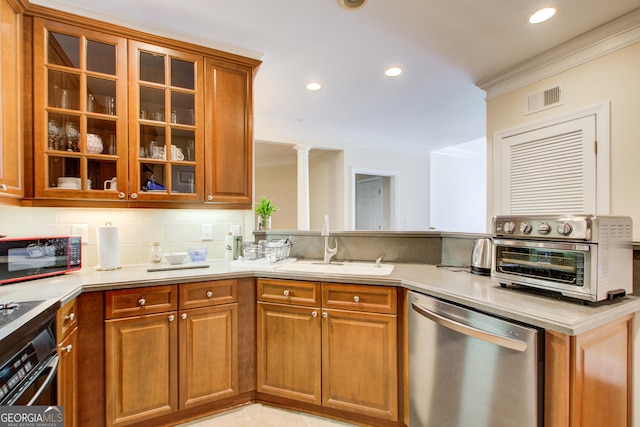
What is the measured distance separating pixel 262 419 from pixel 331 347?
634 mm

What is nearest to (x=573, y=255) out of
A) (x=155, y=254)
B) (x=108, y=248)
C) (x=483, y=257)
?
(x=483, y=257)

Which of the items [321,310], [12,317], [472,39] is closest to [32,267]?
[12,317]

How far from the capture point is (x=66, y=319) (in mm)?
1394

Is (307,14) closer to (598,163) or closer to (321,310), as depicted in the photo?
(321,310)

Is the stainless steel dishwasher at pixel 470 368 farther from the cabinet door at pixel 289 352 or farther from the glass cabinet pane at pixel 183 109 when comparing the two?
the glass cabinet pane at pixel 183 109

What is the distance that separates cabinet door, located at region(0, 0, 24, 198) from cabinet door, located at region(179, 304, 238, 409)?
3.74ft

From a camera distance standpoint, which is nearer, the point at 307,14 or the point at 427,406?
the point at 427,406

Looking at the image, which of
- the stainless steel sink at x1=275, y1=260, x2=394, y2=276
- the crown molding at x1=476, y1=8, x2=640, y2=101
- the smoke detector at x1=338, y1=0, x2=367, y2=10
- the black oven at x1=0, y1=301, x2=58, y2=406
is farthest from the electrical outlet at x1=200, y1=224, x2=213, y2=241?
the crown molding at x1=476, y1=8, x2=640, y2=101

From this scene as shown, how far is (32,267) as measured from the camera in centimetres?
164

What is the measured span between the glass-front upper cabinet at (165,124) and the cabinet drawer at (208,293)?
2.01 feet

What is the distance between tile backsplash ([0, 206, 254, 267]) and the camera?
74.3 inches

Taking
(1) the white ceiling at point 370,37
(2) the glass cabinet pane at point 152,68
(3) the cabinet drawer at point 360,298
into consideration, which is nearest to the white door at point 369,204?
(1) the white ceiling at point 370,37

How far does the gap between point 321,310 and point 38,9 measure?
238cm

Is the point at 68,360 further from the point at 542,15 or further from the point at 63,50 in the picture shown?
the point at 542,15
